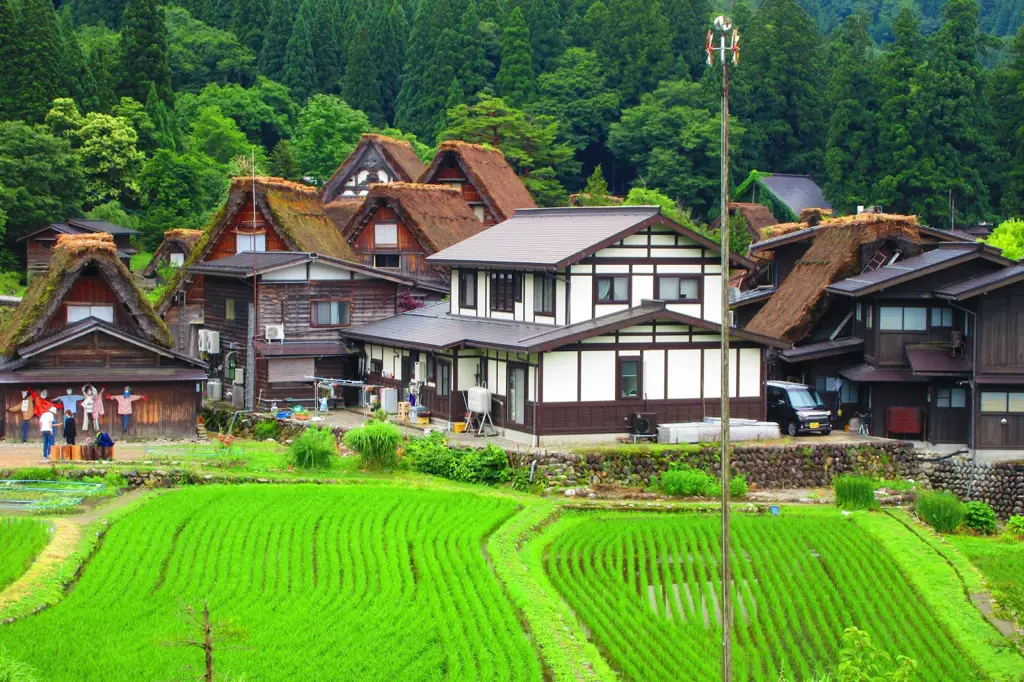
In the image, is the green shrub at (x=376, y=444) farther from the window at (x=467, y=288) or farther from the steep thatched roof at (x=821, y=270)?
the steep thatched roof at (x=821, y=270)

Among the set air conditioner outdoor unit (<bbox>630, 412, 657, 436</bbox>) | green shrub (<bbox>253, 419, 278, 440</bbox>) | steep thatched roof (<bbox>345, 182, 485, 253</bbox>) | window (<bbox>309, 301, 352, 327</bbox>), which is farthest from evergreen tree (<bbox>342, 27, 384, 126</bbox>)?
air conditioner outdoor unit (<bbox>630, 412, 657, 436</bbox>)

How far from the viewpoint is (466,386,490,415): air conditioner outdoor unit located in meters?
33.2

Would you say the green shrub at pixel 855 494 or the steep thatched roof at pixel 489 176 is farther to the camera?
the steep thatched roof at pixel 489 176

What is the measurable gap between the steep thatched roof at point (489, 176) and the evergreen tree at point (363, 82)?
3257 centimetres

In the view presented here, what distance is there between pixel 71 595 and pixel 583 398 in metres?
14.9

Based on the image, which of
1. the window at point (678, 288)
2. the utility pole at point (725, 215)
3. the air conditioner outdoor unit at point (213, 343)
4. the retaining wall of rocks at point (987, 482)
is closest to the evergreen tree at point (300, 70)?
the air conditioner outdoor unit at point (213, 343)

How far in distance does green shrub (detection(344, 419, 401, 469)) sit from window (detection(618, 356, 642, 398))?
556cm

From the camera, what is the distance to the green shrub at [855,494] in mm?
28531

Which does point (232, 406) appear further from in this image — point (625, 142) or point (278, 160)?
point (625, 142)

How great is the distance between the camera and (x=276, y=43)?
91438 mm

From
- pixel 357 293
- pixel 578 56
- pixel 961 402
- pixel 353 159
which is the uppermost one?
pixel 578 56

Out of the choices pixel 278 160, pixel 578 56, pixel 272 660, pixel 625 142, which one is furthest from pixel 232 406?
pixel 578 56

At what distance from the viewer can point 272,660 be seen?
1702 cm

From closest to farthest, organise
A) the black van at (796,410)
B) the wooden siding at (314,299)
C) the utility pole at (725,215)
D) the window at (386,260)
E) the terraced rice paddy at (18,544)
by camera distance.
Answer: the utility pole at (725,215) → the terraced rice paddy at (18,544) → the black van at (796,410) → the wooden siding at (314,299) → the window at (386,260)
